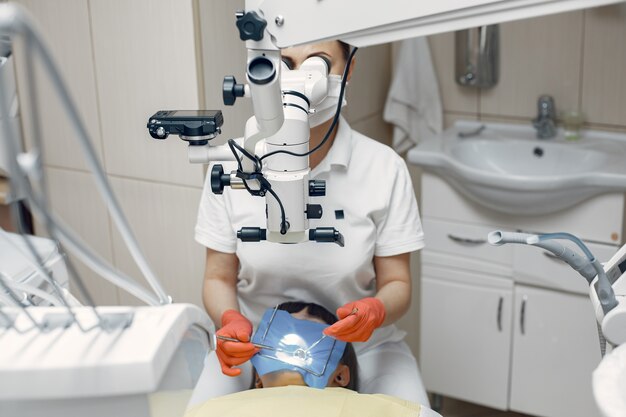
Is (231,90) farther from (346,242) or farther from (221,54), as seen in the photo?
(221,54)

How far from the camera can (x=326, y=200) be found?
182 cm

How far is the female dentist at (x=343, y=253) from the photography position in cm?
180

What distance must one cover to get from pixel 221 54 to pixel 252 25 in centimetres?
105

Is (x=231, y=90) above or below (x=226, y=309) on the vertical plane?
above

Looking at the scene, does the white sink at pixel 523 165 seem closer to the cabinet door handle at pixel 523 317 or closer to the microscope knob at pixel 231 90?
the cabinet door handle at pixel 523 317

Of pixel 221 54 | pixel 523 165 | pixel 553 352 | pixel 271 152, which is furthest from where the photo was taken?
pixel 523 165

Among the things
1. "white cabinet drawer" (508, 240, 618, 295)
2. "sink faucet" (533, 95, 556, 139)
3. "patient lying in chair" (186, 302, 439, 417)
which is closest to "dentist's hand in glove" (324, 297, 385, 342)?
"patient lying in chair" (186, 302, 439, 417)

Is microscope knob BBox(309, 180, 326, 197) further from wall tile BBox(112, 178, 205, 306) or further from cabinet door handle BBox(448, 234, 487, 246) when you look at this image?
cabinet door handle BBox(448, 234, 487, 246)

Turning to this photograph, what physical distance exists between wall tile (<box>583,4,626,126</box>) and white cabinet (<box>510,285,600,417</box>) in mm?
622

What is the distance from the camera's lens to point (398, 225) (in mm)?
1837

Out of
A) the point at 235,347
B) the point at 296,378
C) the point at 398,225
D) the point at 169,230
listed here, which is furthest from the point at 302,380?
the point at 169,230

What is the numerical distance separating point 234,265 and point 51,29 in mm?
1050

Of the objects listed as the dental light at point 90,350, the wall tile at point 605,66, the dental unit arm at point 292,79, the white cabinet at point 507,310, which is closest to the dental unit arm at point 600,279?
the dental unit arm at point 292,79

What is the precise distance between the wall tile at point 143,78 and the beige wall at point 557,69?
103 cm
